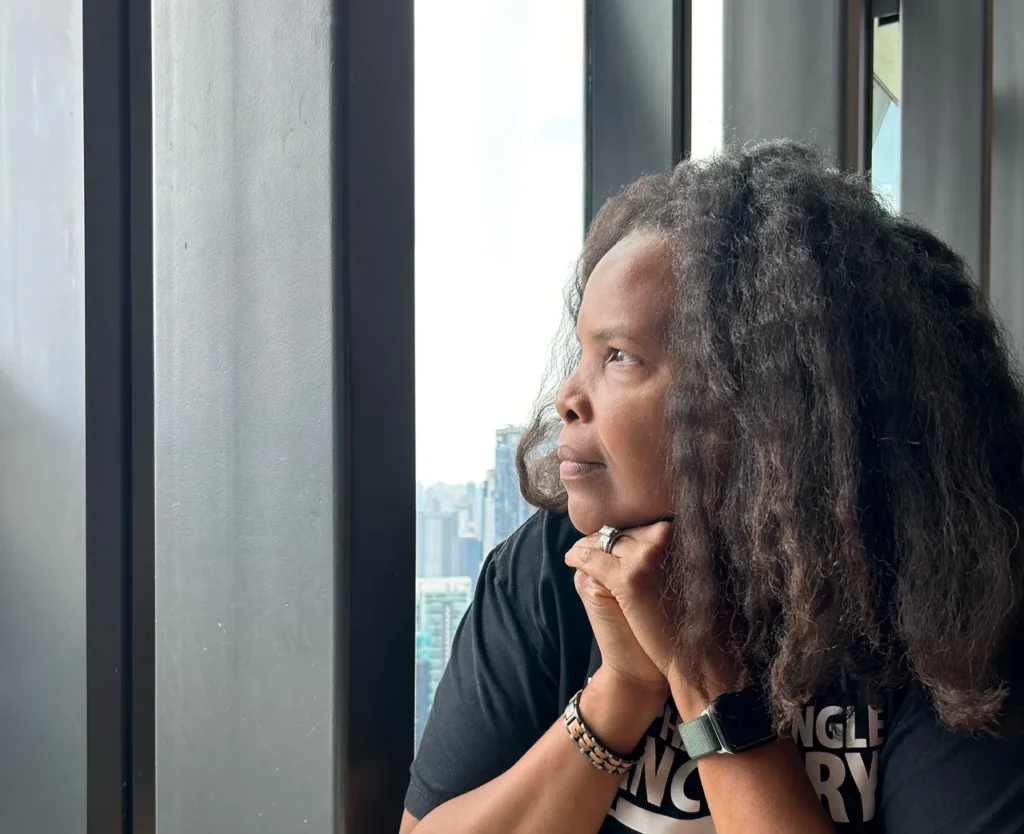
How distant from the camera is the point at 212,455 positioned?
109cm

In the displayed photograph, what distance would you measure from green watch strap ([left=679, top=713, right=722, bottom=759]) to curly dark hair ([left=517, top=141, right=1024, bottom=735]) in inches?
1.8

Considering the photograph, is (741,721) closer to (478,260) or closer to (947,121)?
(478,260)

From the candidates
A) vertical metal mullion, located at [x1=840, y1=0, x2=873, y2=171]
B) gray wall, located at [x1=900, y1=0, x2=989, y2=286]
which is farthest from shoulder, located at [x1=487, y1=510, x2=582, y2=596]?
gray wall, located at [x1=900, y1=0, x2=989, y2=286]

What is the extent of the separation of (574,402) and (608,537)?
14 centimetres

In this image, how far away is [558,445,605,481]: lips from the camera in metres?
0.96

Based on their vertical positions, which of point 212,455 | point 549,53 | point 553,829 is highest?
point 549,53

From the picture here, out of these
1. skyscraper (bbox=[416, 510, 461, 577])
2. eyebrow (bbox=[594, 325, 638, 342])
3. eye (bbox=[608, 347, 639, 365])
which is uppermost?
eyebrow (bbox=[594, 325, 638, 342])

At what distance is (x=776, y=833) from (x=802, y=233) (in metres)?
0.55

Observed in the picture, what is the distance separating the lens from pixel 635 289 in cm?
96

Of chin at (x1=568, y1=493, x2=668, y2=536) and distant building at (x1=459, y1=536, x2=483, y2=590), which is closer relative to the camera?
chin at (x1=568, y1=493, x2=668, y2=536)

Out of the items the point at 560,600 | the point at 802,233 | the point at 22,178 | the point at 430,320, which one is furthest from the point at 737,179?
the point at 22,178

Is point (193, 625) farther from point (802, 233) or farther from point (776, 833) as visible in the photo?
point (802, 233)

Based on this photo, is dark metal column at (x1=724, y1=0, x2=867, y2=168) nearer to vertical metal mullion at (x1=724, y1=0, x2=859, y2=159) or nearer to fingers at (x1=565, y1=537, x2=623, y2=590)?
vertical metal mullion at (x1=724, y1=0, x2=859, y2=159)

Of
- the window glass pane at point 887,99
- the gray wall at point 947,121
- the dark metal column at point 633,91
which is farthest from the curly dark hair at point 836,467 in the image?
the window glass pane at point 887,99
